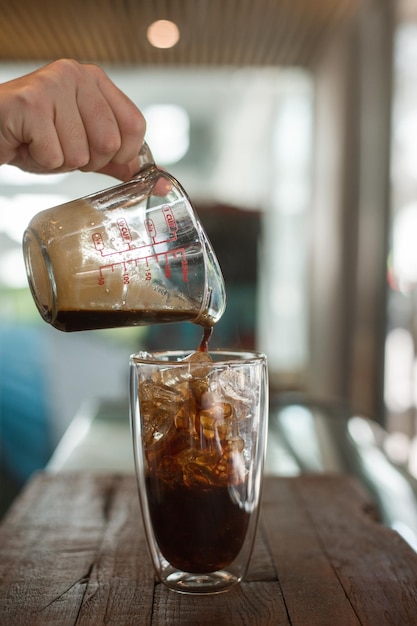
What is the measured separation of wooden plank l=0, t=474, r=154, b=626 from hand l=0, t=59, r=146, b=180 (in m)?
0.45

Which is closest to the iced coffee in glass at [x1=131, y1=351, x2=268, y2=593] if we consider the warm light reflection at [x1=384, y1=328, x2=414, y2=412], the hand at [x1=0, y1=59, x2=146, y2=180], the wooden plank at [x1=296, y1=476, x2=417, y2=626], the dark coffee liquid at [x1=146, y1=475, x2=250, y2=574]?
the dark coffee liquid at [x1=146, y1=475, x2=250, y2=574]

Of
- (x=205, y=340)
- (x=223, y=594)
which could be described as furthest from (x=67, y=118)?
(x=223, y=594)

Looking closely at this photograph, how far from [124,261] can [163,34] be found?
3.25 m

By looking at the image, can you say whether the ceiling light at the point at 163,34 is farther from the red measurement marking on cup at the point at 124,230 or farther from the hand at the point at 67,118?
the red measurement marking on cup at the point at 124,230

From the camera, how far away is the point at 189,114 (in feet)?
13.3

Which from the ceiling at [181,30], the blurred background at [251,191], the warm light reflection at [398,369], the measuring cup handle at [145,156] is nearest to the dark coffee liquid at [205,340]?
the measuring cup handle at [145,156]

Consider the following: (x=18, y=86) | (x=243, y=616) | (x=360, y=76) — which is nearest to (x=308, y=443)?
(x=243, y=616)

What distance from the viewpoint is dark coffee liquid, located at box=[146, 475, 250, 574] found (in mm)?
771

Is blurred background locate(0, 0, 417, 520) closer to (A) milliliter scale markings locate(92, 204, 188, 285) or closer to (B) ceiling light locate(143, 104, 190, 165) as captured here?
(B) ceiling light locate(143, 104, 190, 165)

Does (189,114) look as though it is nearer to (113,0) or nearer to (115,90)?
(113,0)

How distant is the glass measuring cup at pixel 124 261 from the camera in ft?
2.53

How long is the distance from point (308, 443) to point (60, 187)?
281 cm

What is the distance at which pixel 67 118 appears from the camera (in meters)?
0.82

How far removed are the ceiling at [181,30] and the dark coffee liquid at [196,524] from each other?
10.1 feet
